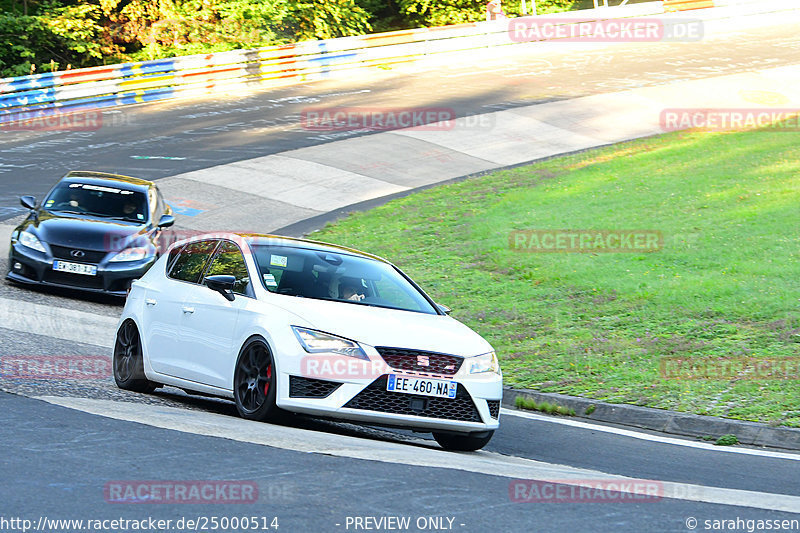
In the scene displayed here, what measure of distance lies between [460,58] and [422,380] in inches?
1369

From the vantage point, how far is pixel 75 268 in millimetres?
14547

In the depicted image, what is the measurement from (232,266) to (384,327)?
1722 mm

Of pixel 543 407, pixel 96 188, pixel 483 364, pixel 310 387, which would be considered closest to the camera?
pixel 310 387

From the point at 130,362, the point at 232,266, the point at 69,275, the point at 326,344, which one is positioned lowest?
the point at 69,275

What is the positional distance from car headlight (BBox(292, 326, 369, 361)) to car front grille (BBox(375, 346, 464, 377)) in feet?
0.54

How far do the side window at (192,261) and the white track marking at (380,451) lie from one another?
1317mm

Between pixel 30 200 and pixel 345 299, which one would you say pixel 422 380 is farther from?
pixel 30 200

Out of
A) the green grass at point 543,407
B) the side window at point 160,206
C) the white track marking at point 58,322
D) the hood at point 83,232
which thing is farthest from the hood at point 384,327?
the side window at point 160,206

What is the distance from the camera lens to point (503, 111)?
3153cm

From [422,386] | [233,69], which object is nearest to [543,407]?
[422,386]

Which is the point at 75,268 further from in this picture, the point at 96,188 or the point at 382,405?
the point at 382,405

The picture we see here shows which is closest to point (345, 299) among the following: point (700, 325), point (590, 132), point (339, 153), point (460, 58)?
point (700, 325)

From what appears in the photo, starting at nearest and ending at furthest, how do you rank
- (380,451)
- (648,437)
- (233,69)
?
(380,451), (648,437), (233,69)

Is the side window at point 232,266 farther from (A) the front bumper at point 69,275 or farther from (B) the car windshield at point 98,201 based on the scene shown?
(B) the car windshield at point 98,201
